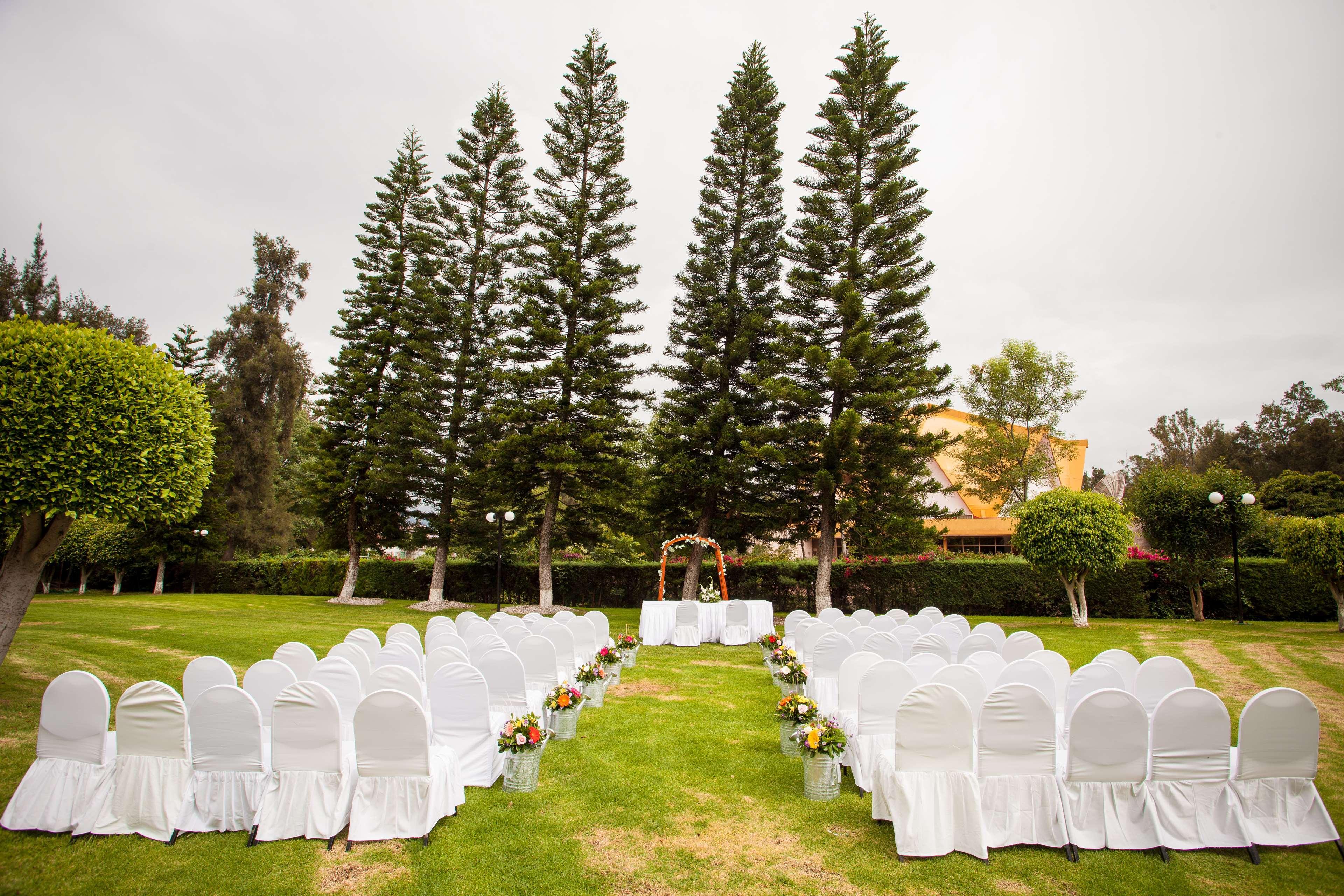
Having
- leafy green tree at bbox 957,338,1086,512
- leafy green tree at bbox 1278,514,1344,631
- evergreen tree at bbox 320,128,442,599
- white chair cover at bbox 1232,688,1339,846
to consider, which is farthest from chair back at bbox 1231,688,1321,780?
leafy green tree at bbox 957,338,1086,512

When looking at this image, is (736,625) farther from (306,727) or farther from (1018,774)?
(306,727)

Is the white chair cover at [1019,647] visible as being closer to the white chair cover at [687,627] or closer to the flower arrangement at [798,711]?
the flower arrangement at [798,711]

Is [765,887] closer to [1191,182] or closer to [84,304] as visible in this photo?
[1191,182]

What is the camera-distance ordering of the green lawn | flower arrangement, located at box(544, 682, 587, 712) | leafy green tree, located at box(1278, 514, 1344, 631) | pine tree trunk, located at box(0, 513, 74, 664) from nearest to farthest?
the green lawn < flower arrangement, located at box(544, 682, 587, 712) < pine tree trunk, located at box(0, 513, 74, 664) < leafy green tree, located at box(1278, 514, 1344, 631)

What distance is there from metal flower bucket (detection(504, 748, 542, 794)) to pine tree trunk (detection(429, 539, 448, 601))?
48.9 feet

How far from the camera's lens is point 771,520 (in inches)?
615

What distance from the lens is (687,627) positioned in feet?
39.2

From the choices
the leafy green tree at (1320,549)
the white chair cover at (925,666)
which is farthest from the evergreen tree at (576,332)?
the leafy green tree at (1320,549)

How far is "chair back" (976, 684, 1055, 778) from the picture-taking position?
314cm

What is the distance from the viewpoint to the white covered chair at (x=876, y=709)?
3.95 m

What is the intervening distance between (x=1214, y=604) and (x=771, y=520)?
11.7m

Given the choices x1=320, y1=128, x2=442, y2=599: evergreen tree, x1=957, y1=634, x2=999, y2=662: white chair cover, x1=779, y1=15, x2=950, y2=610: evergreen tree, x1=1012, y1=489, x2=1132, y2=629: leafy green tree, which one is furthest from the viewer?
x1=320, y1=128, x2=442, y2=599: evergreen tree

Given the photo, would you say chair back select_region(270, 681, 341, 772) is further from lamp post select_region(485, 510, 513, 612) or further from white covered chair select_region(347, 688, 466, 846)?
lamp post select_region(485, 510, 513, 612)

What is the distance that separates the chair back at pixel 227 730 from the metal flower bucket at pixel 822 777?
127 inches
